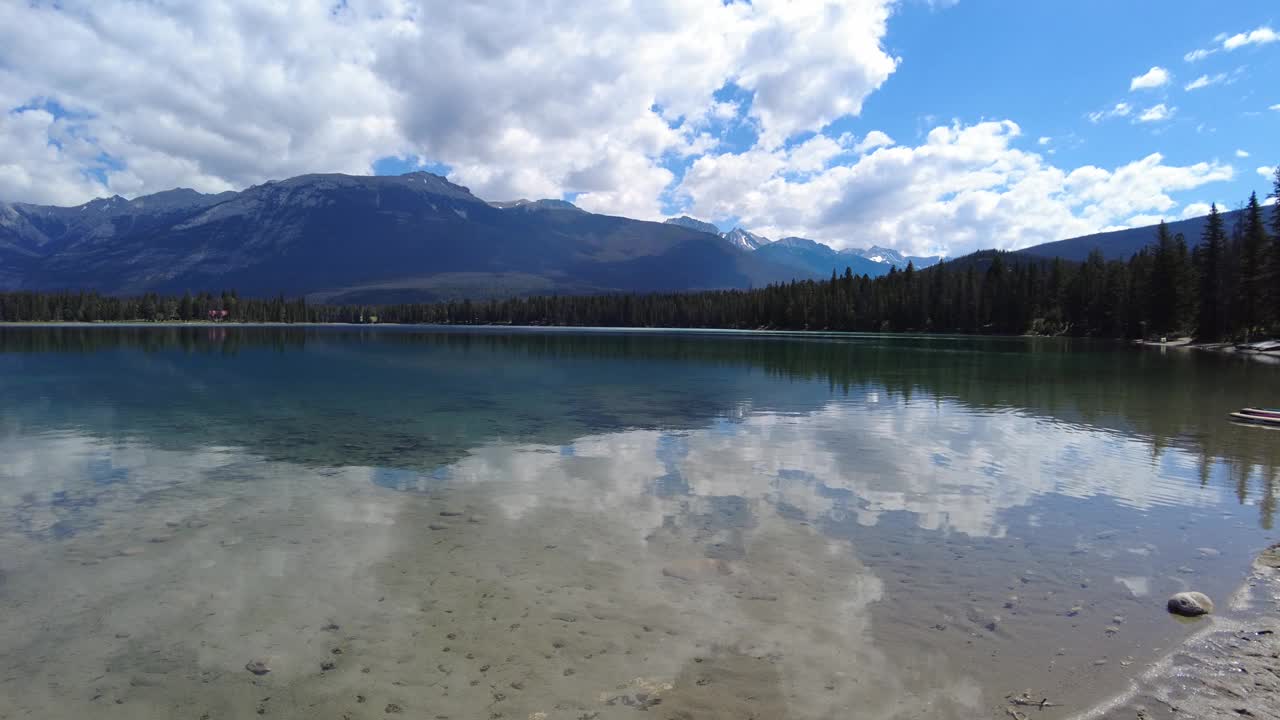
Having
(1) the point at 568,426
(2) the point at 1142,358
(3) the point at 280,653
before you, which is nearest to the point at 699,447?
(1) the point at 568,426

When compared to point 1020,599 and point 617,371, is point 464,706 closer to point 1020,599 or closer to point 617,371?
point 1020,599

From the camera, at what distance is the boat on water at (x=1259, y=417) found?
30108mm

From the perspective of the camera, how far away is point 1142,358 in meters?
79.1

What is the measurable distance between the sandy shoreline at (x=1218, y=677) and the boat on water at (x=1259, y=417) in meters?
26.7

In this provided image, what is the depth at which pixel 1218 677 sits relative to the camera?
28.7 ft

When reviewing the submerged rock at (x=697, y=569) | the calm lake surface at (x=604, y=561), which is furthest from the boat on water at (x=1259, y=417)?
the submerged rock at (x=697, y=569)

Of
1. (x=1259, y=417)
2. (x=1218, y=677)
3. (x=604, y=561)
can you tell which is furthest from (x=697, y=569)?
A: (x=1259, y=417)

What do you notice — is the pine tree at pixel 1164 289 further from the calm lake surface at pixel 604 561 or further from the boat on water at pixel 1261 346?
the calm lake surface at pixel 604 561

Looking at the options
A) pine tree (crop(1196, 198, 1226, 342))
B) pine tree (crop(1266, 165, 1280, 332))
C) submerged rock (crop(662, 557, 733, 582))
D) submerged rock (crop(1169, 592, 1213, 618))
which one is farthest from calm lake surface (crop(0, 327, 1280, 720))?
pine tree (crop(1196, 198, 1226, 342))

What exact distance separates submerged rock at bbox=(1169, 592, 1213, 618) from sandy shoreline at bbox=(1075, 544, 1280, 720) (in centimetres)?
19

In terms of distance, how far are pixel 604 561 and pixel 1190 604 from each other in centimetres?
1019

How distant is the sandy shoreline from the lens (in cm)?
801

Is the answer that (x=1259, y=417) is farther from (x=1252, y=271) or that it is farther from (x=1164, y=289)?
(x=1164, y=289)

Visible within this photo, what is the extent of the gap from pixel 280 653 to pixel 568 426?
2156cm
